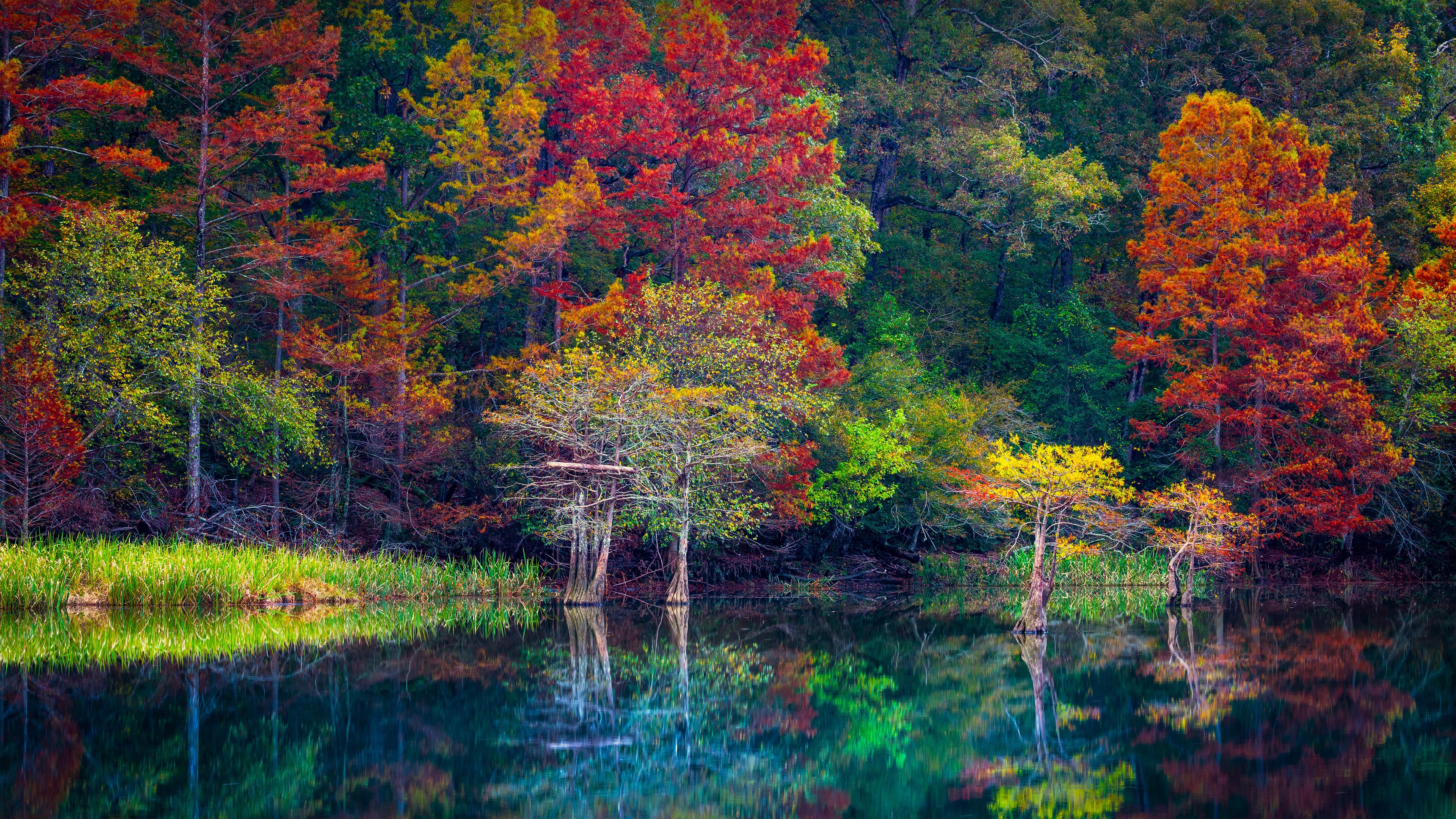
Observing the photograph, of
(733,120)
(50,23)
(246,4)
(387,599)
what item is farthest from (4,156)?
(733,120)

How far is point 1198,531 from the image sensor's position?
25.6 meters

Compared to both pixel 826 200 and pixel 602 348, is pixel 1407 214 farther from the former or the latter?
pixel 602 348

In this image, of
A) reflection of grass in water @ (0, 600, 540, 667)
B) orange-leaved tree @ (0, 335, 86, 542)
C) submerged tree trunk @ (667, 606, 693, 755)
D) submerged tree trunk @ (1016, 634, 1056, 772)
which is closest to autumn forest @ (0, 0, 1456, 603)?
orange-leaved tree @ (0, 335, 86, 542)

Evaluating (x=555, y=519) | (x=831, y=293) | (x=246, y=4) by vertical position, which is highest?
(x=246, y=4)

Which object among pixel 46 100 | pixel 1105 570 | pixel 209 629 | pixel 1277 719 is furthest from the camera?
pixel 1105 570

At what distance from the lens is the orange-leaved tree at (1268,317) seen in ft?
104

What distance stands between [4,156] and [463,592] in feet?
41.7

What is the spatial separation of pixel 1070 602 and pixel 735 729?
16857 mm

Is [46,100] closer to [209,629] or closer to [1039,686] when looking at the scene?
[209,629]

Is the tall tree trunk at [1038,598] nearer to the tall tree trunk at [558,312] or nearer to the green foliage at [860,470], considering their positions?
the green foliage at [860,470]

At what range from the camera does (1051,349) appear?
129ft

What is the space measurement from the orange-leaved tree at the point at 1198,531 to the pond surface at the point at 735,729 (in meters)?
4.64

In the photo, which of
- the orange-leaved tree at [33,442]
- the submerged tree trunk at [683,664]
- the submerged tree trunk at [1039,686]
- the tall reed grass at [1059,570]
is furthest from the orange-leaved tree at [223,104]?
the tall reed grass at [1059,570]

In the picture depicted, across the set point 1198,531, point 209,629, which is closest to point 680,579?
point 209,629
